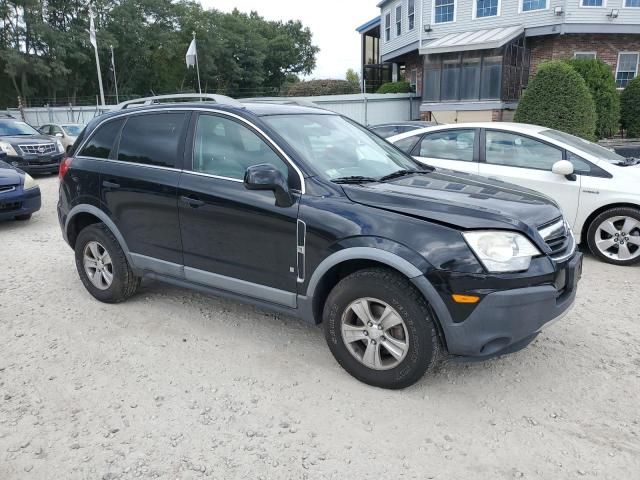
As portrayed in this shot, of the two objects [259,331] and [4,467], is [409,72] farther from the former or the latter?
[4,467]

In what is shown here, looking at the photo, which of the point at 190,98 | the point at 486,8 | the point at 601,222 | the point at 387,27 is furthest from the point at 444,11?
the point at 190,98

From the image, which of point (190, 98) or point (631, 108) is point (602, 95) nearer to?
point (631, 108)

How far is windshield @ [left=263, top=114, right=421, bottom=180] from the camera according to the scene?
3643 mm

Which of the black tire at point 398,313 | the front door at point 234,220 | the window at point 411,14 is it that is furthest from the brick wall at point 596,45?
the black tire at point 398,313

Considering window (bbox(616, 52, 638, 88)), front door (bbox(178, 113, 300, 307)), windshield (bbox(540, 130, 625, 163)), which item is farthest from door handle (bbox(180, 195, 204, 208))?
window (bbox(616, 52, 638, 88))

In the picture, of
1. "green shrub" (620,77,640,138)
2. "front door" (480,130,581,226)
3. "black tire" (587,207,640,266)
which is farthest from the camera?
"green shrub" (620,77,640,138)

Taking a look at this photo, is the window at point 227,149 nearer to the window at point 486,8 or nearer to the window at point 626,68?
the window at point 486,8

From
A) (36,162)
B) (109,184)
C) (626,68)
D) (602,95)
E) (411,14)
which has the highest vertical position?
(411,14)

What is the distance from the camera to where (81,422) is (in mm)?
3006

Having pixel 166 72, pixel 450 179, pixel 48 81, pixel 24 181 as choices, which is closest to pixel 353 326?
pixel 450 179

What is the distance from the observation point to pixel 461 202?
3.14 meters

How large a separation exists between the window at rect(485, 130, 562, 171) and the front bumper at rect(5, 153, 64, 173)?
1197 centimetres

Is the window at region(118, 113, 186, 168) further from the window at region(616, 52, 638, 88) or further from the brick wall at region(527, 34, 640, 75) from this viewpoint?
the window at region(616, 52, 638, 88)

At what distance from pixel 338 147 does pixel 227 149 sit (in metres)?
0.83
